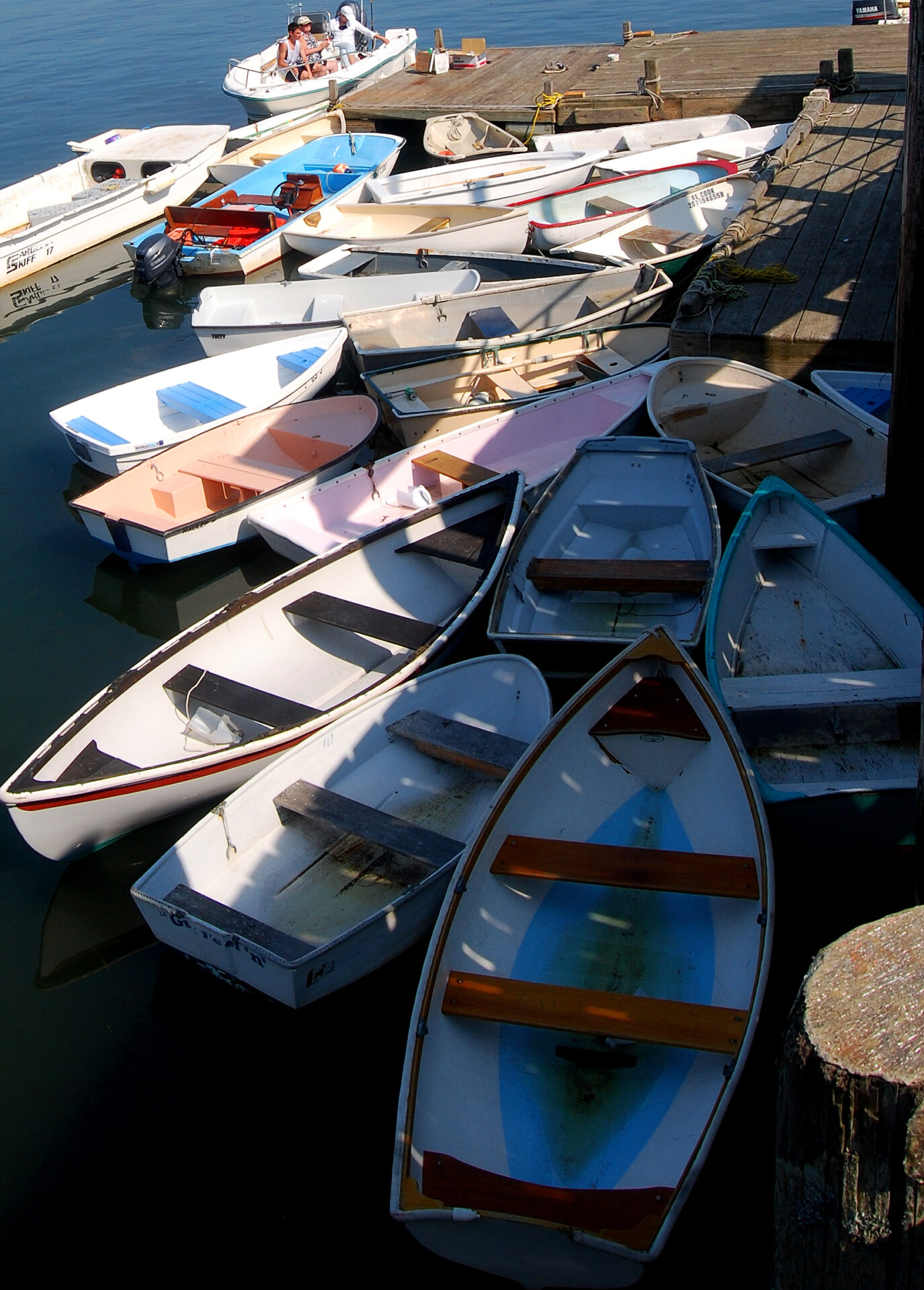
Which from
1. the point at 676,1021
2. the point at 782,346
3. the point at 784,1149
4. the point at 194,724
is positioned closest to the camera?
the point at 784,1149

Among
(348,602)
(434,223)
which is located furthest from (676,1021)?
(434,223)

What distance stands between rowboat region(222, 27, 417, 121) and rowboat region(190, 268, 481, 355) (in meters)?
10.0

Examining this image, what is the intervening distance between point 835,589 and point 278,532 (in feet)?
12.7

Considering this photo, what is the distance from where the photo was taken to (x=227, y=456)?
28.2 feet

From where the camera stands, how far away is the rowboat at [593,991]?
3.09 meters

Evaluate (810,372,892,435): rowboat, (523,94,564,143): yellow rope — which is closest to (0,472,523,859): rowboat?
(810,372,892,435): rowboat

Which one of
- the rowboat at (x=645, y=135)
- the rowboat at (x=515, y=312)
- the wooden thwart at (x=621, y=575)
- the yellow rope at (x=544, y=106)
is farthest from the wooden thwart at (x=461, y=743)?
the yellow rope at (x=544, y=106)

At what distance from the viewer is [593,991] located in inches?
150

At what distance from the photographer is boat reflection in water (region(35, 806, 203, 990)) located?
5188 millimetres

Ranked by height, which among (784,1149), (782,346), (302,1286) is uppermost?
(784,1149)

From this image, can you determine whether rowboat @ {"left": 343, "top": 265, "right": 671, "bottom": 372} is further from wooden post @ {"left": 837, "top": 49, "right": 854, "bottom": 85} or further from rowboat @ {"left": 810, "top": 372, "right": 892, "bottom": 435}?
wooden post @ {"left": 837, "top": 49, "right": 854, "bottom": 85}

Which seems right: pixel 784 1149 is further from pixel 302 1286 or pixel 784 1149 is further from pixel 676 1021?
pixel 302 1286

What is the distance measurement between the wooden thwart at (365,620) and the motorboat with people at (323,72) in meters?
17.1

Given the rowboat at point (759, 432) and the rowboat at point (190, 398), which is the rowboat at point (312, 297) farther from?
the rowboat at point (759, 432)
